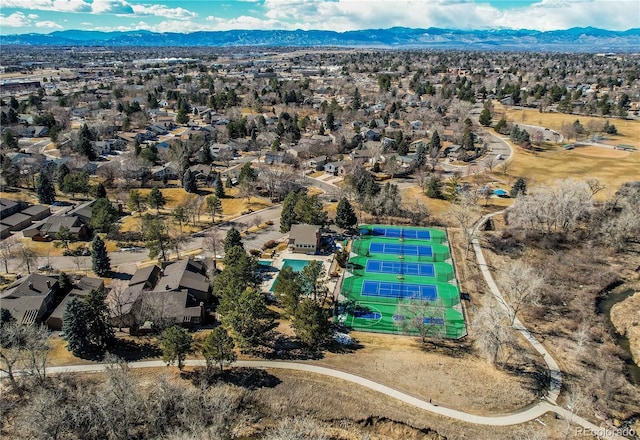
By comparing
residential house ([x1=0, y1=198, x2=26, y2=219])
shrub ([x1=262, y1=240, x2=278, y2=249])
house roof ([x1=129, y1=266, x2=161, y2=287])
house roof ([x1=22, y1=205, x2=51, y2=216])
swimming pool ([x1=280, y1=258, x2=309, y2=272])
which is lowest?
swimming pool ([x1=280, y1=258, x2=309, y2=272])

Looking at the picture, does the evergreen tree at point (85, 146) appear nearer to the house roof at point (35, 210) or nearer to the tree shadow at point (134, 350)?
the house roof at point (35, 210)

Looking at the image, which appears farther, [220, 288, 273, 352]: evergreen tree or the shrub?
the shrub

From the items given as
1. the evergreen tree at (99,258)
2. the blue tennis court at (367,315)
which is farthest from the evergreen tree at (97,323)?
the blue tennis court at (367,315)

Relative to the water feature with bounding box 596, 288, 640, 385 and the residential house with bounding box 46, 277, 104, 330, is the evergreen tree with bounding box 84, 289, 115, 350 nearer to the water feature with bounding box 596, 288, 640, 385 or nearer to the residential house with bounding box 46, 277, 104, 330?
the residential house with bounding box 46, 277, 104, 330

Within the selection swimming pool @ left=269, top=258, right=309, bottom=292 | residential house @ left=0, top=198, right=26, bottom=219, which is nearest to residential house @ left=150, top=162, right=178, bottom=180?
residential house @ left=0, top=198, right=26, bottom=219

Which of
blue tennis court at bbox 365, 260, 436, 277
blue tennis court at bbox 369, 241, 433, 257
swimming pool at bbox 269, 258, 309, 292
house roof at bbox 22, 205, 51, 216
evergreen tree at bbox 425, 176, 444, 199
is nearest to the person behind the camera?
blue tennis court at bbox 365, 260, 436, 277

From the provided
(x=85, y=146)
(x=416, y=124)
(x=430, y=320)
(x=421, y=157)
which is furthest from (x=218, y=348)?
(x=416, y=124)
